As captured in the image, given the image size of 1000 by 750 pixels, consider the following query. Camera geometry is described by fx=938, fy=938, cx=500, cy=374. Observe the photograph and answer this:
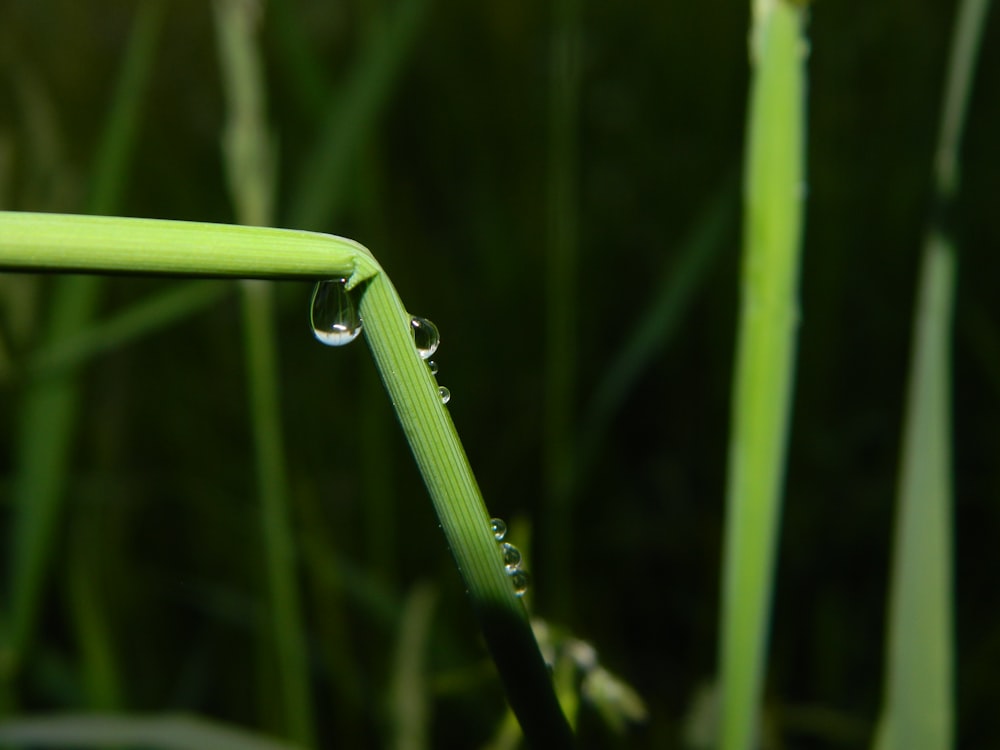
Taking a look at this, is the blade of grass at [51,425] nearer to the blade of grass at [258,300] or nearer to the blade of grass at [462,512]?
the blade of grass at [258,300]

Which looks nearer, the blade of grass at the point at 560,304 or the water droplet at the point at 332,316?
the water droplet at the point at 332,316

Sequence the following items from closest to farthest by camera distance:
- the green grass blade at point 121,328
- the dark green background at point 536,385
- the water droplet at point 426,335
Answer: the water droplet at point 426,335
the green grass blade at point 121,328
the dark green background at point 536,385

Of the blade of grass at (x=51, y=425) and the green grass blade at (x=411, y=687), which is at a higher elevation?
the blade of grass at (x=51, y=425)

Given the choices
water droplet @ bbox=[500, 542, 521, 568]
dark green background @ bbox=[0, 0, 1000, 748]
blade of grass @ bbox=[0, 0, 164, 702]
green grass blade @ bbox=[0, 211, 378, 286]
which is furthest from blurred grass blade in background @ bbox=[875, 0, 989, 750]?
blade of grass @ bbox=[0, 0, 164, 702]

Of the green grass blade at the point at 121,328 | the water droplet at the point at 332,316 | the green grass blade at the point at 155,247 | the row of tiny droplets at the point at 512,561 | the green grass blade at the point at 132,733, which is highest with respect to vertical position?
the green grass blade at the point at 121,328

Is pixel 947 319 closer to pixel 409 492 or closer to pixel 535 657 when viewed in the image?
pixel 535 657

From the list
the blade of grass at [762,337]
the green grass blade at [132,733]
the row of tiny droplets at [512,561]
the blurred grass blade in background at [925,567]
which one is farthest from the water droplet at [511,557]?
the green grass blade at [132,733]

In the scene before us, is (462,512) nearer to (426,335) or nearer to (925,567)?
(426,335)
